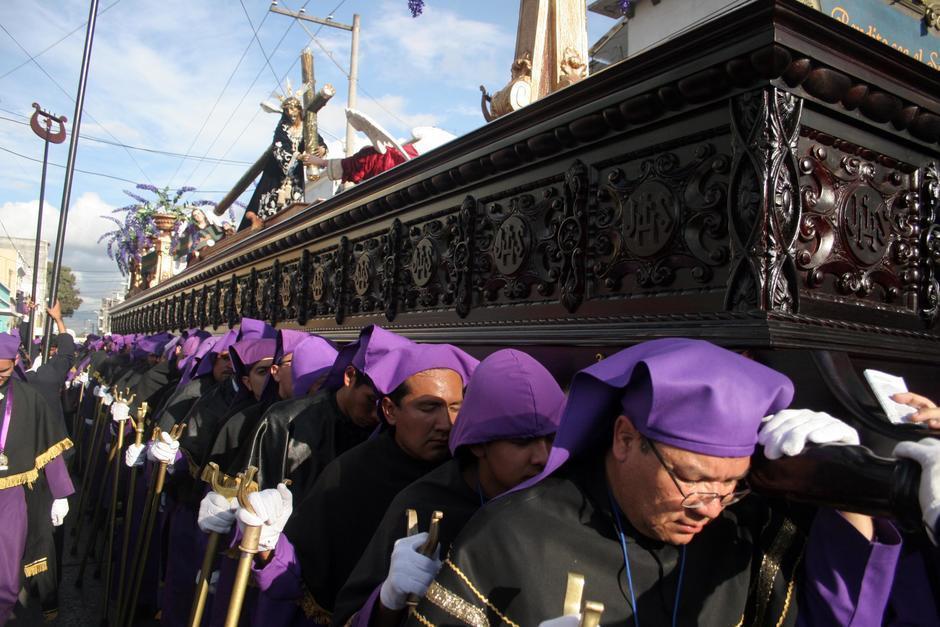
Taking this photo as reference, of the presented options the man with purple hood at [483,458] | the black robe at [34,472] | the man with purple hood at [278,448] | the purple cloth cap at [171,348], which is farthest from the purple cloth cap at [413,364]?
the purple cloth cap at [171,348]

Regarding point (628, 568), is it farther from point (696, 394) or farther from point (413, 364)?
point (413, 364)

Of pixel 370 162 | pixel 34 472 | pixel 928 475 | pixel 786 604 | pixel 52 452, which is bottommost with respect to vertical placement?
pixel 34 472

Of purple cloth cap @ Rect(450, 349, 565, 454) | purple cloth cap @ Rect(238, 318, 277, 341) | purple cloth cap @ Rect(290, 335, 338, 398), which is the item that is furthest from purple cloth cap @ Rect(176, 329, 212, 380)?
purple cloth cap @ Rect(450, 349, 565, 454)

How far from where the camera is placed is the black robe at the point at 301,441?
376 centimetres

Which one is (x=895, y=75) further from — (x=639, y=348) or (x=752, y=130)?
(x=639, y=348)

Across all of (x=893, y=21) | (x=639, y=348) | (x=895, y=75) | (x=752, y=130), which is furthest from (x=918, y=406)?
(x=893, y=21)

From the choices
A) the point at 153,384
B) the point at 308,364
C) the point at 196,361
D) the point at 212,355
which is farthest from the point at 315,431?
the point at 153,384

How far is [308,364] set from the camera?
456cm

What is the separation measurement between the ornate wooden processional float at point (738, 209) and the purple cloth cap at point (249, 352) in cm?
214

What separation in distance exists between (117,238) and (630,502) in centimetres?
2694

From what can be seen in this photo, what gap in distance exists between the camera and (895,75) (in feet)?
8.29

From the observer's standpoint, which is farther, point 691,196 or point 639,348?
point 691,196

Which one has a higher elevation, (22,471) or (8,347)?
(8,347)

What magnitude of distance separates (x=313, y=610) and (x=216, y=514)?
64cm
